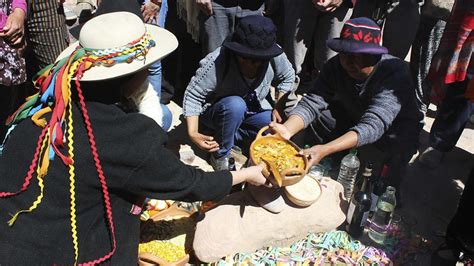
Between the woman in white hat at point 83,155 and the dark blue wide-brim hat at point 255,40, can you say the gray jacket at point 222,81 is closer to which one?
the dark blue wide-brim hat at point 255,40

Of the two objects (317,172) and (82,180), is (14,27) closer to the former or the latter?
(82,180)

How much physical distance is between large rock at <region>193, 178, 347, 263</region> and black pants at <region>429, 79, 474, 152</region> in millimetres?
1619

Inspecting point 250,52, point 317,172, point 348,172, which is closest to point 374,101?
point 348,172

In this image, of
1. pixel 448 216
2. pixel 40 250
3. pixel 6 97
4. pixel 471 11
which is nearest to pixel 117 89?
pixel 40 250

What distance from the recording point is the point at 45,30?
147 inches

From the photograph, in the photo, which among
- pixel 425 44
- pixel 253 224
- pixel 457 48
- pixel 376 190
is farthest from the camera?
pixel 425 44

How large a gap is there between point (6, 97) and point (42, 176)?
2.30 metres

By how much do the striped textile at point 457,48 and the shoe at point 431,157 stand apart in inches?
34.7

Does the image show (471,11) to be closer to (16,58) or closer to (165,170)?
(165,170)

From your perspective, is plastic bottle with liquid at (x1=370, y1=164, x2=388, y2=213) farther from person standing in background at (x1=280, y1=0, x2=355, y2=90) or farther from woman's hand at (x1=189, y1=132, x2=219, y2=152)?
person standing in background at (x1=280, y1=0, x2=355, y2=90)

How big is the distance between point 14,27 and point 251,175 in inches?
88.1

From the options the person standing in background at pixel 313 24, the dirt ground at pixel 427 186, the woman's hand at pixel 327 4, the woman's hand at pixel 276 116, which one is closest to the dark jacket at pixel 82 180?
the woman's hand at pixel 276 116

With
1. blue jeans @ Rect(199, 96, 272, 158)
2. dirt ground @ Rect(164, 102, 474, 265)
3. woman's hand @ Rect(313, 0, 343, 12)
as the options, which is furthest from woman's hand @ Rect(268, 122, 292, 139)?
woman's hand @ Rect(313, 0, 343, 12)

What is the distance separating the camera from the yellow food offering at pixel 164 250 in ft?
9.54
